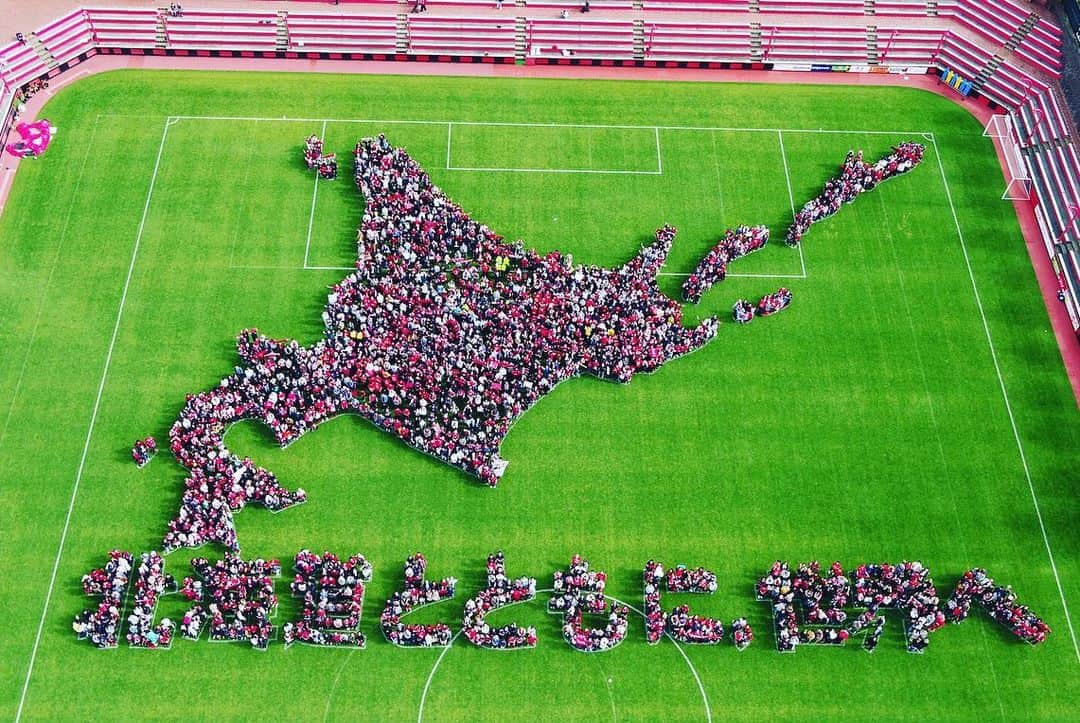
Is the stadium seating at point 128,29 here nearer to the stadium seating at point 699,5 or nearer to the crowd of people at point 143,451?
the crowd of people at point 143,451

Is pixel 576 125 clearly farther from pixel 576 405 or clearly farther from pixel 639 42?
pixel 576 405

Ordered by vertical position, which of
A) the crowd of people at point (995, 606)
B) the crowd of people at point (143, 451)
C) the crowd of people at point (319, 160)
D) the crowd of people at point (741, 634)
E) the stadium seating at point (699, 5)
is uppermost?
the stadium seating at point (699, 5)

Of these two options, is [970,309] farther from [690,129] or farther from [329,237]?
[329,237]

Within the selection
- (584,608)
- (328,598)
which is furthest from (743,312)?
(328,598)

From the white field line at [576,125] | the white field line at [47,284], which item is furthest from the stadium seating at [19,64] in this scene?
the white field line at [576,125]

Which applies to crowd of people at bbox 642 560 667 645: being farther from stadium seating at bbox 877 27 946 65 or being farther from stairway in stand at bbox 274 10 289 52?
stairway in stand at bbox 274 10 289 52

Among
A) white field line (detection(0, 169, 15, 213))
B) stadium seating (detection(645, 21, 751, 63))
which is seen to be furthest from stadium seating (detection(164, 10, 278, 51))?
stadium seating (detection(645, 21, 751, 63))
